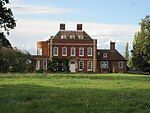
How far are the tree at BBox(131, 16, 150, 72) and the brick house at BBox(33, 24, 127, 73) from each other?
11.0 feet

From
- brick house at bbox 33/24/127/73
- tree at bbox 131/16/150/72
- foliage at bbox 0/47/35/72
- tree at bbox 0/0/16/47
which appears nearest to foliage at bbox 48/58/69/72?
brick house at bbox 33/24/127/73

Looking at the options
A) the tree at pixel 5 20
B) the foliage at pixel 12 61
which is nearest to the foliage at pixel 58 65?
the foliage at pixel 12 61

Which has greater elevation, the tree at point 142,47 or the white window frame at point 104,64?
the tree at point 142,47

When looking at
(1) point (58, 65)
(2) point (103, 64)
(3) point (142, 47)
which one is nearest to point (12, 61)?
(1) point (58, 65)

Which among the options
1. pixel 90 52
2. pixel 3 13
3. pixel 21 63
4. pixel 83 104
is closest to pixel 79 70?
pixel 90 52

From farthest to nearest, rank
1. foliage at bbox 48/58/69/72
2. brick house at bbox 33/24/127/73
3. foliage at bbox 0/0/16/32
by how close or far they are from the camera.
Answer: brick house at bbox 33/24/127/73 → foliage at bbox 48/58/69/72 → foliage at bbox 0/0/16/32

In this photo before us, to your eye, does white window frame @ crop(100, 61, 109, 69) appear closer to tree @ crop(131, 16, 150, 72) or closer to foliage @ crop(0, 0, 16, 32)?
tree @ crop(131, 16, 150, 72)

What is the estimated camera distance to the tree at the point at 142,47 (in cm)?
10681

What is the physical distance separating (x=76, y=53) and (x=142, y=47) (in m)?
14.6

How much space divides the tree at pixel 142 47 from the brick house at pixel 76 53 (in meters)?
3.36

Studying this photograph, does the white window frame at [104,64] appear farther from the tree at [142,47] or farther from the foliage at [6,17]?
the foliage at [6,17]

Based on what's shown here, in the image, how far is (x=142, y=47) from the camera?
350ft

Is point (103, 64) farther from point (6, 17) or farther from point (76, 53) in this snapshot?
point (6, 17)

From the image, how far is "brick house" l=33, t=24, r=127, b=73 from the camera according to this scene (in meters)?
106
